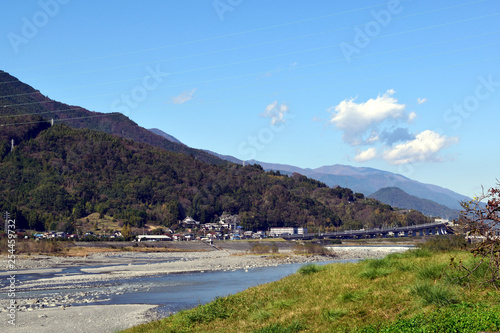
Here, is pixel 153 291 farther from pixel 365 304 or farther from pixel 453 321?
pixel 453 321

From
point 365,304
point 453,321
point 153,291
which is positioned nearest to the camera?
point 453,321

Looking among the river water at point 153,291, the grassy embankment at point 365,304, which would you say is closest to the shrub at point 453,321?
the grassy embankment at point 365,304

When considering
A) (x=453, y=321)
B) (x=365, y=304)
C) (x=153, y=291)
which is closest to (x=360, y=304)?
(x=365, y=304)

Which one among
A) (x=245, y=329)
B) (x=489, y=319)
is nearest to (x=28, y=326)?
(x=245, y=329)

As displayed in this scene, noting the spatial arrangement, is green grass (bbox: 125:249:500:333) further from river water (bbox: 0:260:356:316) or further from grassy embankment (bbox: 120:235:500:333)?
river water (bbox: 0:260:356:316)

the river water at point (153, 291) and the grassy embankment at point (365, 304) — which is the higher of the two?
the grassy embankment at point (365, 304)

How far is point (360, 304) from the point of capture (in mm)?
14250

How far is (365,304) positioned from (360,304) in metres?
0.15

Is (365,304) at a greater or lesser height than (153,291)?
greater

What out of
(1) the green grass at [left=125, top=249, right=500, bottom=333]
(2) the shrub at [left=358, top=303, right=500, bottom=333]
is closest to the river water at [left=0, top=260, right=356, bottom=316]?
(1) the green grass at [left=125, top=249, right=500, bottom=333]

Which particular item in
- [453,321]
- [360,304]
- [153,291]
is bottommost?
[153,291]

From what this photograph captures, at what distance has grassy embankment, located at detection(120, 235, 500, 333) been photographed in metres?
11.6

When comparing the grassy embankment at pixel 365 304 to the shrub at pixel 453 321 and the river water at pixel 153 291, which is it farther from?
the river water at pixel 153 291

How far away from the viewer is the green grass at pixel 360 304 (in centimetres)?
1177
